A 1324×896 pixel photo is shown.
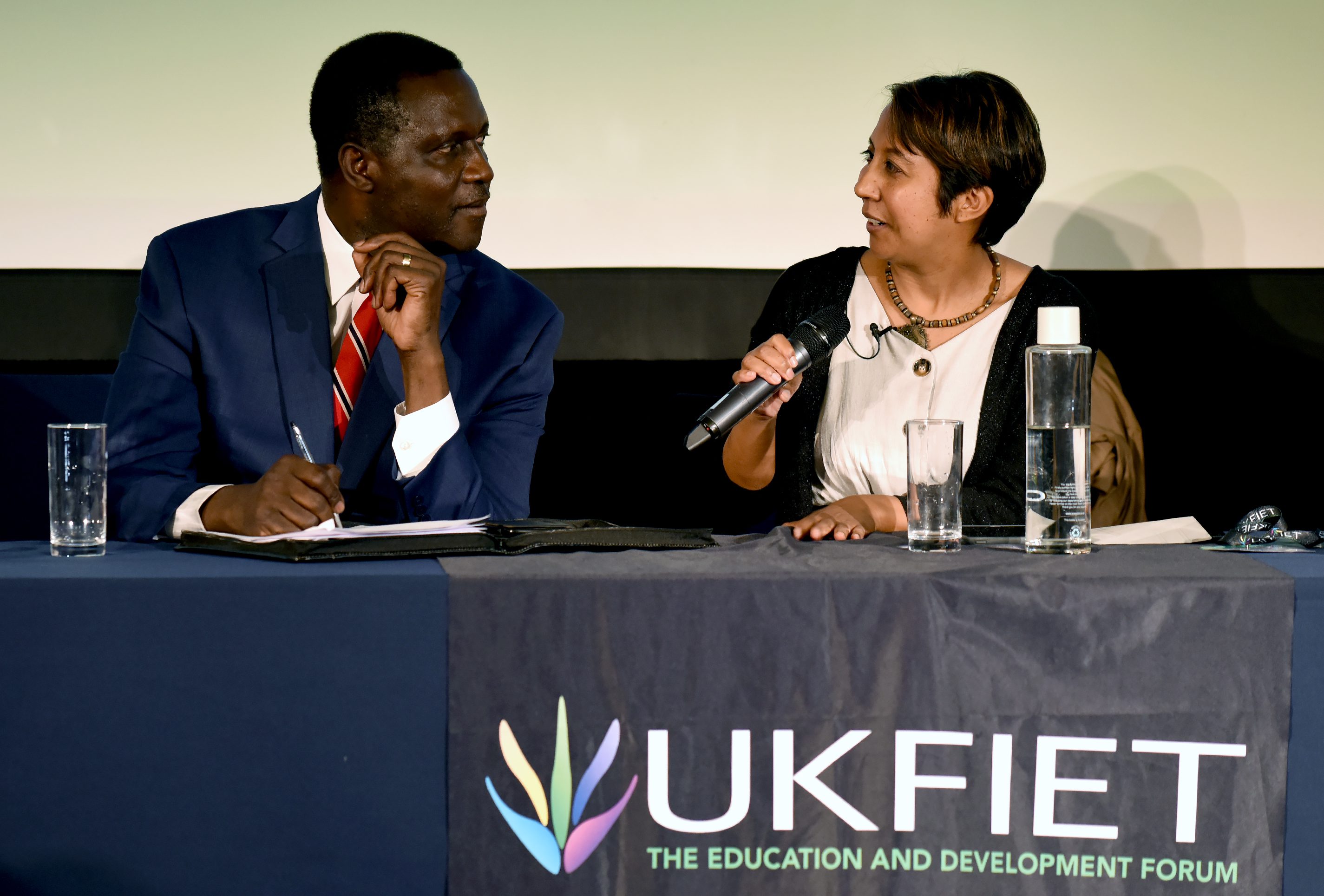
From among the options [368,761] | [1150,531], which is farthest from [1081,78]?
[368,761]

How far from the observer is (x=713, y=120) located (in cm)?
267

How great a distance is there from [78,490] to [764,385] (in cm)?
A: 74

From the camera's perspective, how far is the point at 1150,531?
53.7 inches

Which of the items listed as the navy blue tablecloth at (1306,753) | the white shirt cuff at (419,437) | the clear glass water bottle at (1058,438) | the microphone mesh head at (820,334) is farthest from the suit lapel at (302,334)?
the navy blue tablecloth at (1306,753)

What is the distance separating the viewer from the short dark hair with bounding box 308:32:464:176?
1812 millimetres

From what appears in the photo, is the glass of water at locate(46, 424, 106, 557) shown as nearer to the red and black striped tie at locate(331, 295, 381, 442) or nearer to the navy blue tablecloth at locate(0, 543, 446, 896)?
the navy blue tablecloth at locate(0, 543, 446, 896)

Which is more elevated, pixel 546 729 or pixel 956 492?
pixel 956 492

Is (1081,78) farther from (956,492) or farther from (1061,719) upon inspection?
(1061,719)

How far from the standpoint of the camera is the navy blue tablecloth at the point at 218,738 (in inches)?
41.2

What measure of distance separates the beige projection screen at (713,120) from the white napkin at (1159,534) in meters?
1.43

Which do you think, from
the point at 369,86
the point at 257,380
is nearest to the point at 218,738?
the point at 257,380

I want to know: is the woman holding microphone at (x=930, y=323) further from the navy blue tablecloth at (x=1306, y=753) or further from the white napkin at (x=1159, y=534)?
the navy blue tablecloth at (x=1306, y=753)

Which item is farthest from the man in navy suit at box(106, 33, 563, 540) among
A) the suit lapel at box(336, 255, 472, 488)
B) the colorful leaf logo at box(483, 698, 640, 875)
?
the colorful leaf logo at box(483, 698, 640, 875)

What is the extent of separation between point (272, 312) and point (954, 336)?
1.04 meters
